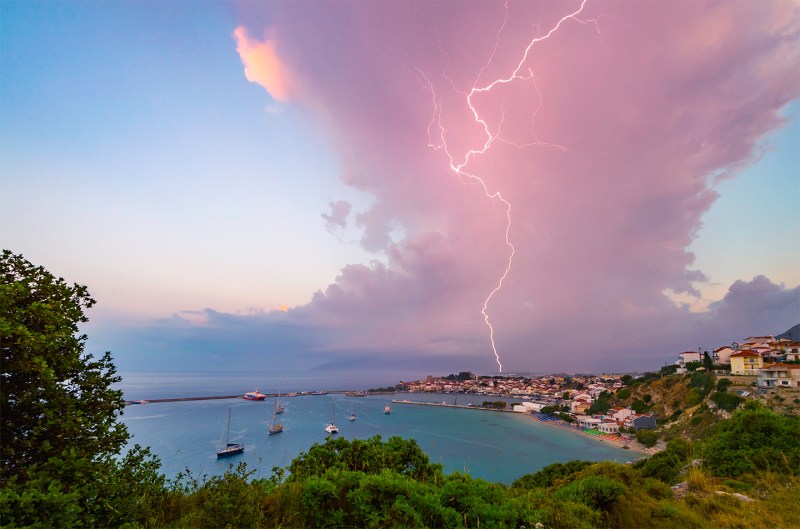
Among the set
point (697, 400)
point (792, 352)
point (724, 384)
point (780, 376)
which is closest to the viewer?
point (780, 376)

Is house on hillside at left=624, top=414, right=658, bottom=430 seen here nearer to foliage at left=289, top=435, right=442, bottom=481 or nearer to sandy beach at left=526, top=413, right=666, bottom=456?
sandy beach at left=526, top=413, right=666, bottom=456

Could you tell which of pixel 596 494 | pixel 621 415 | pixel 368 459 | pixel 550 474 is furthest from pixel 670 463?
pixel 621 415

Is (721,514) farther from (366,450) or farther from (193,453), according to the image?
(193,453)

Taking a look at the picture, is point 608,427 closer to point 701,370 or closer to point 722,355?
point 701,370

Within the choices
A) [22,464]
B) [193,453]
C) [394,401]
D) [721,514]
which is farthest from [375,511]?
[394,401]

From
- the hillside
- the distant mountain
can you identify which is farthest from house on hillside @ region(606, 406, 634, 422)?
the distant mountain

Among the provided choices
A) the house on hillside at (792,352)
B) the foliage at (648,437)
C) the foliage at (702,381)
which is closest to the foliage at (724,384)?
the foliage at (702,381)
